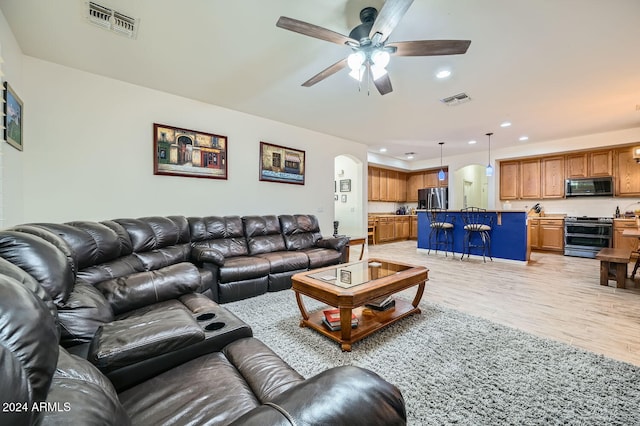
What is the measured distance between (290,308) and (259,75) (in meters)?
2.64

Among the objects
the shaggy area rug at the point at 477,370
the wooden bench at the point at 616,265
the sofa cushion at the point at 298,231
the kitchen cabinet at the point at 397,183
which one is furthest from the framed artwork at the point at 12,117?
the kitchen cabinet at the point at 397,183

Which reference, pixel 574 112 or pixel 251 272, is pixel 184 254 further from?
pixel 574 112

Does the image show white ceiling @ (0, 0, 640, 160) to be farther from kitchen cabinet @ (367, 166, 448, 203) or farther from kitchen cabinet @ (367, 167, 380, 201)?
kitchen cabinet @ (367, 166, 448, 203)

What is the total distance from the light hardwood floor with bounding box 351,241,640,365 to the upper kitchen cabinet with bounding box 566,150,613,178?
7.08 feet

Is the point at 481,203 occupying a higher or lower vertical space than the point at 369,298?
higher

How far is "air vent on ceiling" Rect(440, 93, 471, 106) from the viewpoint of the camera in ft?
11.8

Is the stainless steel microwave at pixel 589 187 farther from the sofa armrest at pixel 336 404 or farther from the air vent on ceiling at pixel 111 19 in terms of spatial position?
the air vent on ceiling at pixel 111 19

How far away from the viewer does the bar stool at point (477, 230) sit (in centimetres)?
521

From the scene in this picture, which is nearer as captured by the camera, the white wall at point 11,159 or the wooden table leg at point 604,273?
the white wall at point 11,159

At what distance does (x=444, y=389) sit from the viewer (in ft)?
5.05

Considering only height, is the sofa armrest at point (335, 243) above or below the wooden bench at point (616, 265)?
above

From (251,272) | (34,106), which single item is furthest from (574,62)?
(34,106)

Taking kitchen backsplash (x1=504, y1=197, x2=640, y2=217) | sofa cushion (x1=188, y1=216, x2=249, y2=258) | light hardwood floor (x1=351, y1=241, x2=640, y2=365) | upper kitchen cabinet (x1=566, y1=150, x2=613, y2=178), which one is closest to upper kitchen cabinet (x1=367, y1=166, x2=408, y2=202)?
kitchen backsplash (x1=504, y1=197, x2=640, y2=217)

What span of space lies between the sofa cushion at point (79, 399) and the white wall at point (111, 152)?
2577mm
